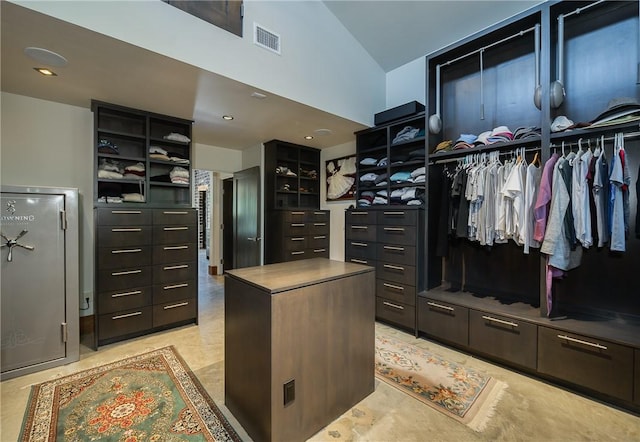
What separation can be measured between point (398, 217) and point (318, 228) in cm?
163

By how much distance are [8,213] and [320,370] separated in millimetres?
2671

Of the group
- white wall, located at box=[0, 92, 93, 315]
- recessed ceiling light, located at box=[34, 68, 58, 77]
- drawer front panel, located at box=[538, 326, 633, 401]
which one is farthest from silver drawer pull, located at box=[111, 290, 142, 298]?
drawer front panel, located at box=[538, 326, 633, 401]

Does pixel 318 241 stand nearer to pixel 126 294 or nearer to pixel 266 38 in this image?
pixel 126 294

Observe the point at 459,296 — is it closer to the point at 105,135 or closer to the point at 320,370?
the point at 320,370

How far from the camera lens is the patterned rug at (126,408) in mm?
1584

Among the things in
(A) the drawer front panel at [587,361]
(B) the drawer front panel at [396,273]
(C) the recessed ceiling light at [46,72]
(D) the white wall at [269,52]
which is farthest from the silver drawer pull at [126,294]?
(A) the drawer front panel at [587,361]

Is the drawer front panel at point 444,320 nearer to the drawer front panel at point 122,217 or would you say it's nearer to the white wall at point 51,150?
the drawer front panel at point 122,217

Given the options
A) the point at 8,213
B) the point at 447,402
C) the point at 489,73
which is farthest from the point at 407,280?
the point at 8,213

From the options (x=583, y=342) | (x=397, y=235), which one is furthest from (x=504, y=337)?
(x=397, y=235)

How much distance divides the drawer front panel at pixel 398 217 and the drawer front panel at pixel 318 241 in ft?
4.57

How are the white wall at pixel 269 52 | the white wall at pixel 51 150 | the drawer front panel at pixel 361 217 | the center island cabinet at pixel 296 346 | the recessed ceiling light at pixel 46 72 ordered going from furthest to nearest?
1. the drawer front panel at pixel 361 217
2. the white wall at pixel 51 150
3. the recessed ceiling light at pixel 46 72
4. the white wall at pixel 269 52
5. the center island cabinet at pixel 296 346

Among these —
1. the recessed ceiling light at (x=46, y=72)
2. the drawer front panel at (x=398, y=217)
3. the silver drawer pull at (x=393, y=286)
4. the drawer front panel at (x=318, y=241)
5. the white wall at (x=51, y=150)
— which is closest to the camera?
the recessed ceiling light at (x=46, y=72)

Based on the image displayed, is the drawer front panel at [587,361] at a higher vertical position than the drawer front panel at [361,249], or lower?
lower

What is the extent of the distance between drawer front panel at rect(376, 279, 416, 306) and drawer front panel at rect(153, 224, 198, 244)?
7.24 ft
